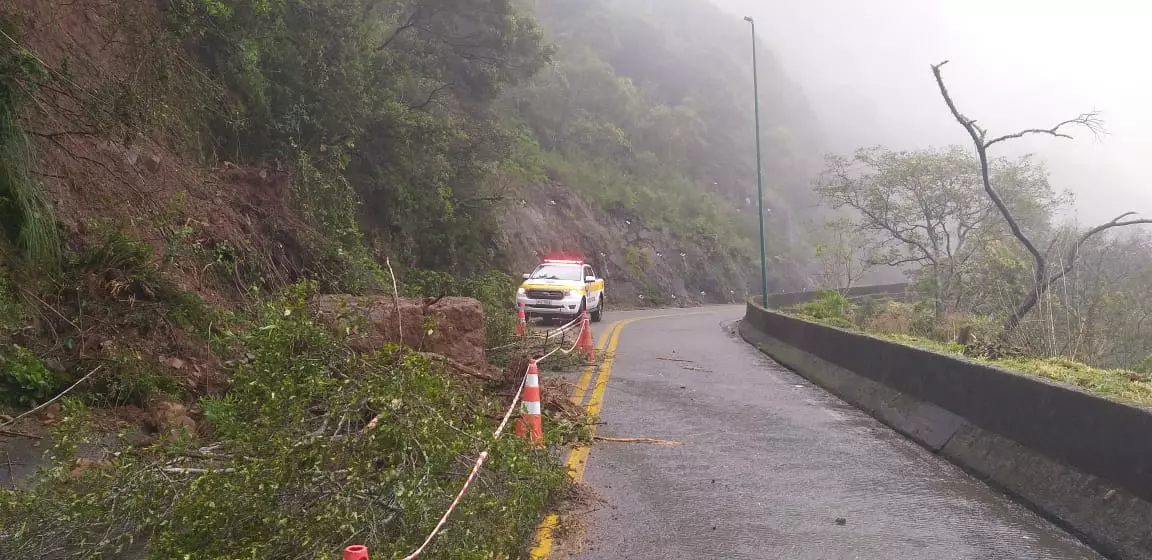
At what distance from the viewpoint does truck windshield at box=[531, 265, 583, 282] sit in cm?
2139

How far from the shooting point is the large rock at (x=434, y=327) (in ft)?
23.5

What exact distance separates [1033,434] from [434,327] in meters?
4.95

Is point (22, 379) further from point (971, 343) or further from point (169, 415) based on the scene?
point (971, 343)

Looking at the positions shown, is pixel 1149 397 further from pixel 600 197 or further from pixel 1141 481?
pixel 600 197

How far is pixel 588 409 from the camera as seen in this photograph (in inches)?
343

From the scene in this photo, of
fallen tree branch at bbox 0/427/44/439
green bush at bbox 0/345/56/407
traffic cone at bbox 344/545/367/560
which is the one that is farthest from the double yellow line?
green bush at bbox 0/345/56/407

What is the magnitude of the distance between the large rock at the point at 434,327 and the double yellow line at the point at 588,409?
1433 mm

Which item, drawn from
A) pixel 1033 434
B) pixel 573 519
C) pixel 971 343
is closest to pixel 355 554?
pixel 573 519

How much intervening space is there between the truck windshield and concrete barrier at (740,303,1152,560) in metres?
12.5

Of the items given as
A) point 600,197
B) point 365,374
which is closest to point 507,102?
point 600,197

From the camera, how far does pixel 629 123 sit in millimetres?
54875

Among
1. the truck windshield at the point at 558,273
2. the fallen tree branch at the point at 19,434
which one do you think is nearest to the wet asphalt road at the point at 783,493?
the fallen tree branch at the point at 19,434

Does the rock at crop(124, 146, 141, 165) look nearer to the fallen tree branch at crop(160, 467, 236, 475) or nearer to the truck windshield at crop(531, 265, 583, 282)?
the fallen tree branch at crop(160, 467, 236, 475)

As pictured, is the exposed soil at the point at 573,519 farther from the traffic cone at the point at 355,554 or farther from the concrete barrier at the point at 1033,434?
the concrete barrier at the point at 1033,434
